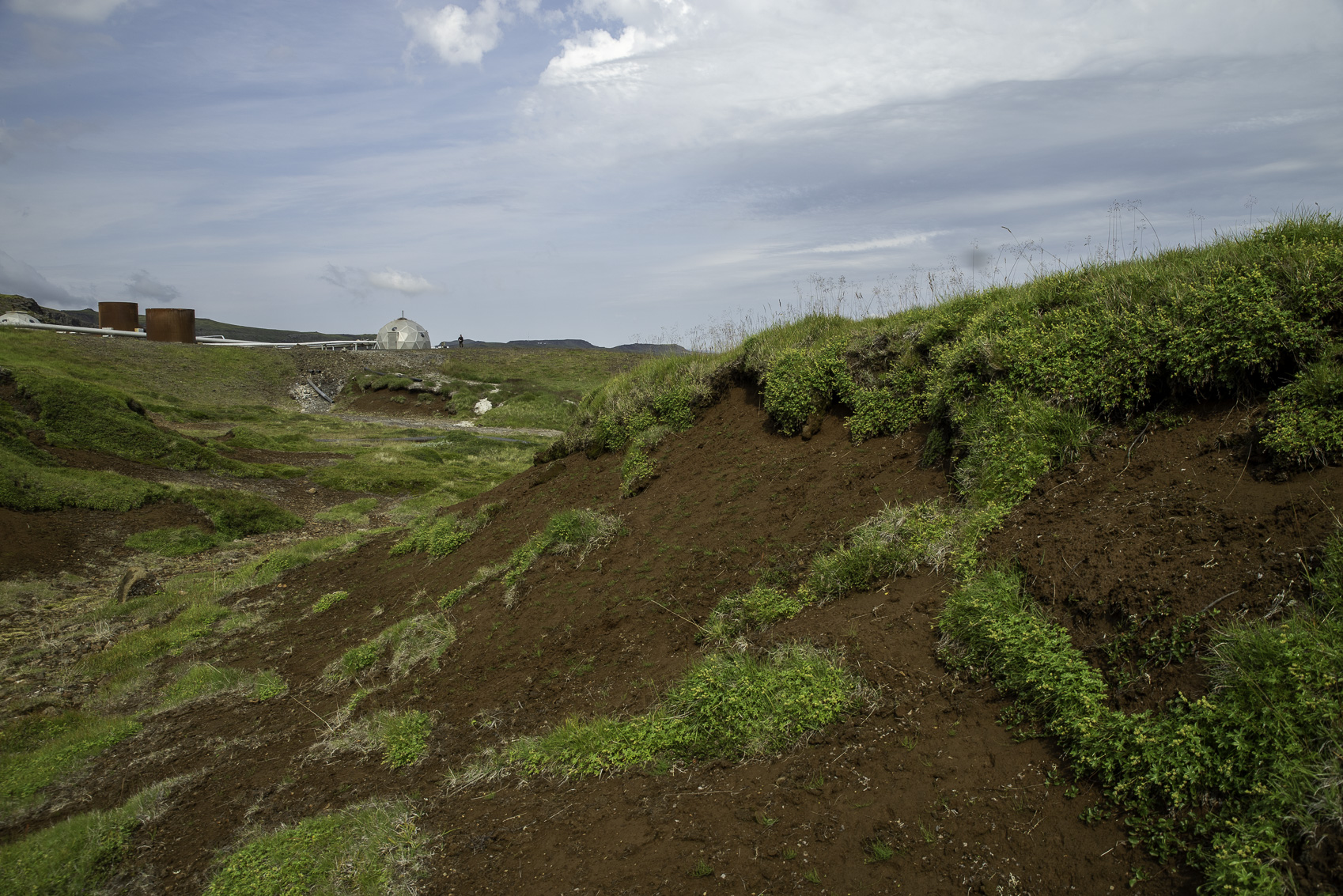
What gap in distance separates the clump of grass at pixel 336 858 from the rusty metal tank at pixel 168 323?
79.8m

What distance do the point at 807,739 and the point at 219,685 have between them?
733 cm

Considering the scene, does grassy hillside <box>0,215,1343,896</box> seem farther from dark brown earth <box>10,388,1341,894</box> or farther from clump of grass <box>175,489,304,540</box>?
clump of grass <box>175,489,304,540</box>

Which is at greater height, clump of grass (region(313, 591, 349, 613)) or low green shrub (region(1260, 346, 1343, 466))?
low green shrub (region(1260, 346, 1343, 466))

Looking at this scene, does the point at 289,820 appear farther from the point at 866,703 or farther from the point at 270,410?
A: the point at 270,410

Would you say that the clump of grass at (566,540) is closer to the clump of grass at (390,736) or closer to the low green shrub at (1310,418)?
the clump of grass at (390,736)

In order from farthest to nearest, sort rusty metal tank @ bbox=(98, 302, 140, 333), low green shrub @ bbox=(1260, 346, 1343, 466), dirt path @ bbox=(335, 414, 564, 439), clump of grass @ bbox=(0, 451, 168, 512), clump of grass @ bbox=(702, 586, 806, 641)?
rusty metal tank @ bbox=(98, 302, 140, 333) < dirt path @ bbox=(335, 414, 564, 439) < clump of grass @ bbox=(0, 451, 168, 512) < clump of grass @ bbox=(702, 586, 806, 641) < low green shrub @ bbox=(1260, 346, 1343, 466)

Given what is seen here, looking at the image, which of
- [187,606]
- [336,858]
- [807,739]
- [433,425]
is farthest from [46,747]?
[433,425]

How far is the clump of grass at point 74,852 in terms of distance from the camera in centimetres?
509

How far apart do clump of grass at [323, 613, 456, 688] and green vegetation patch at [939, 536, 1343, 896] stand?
19.2 ft

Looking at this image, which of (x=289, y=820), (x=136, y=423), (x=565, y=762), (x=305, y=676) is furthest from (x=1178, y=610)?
(x=136, y=423)

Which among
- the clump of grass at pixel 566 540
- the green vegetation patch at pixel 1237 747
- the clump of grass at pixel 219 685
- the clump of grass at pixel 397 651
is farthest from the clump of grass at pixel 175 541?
the green vegetation patch at pixel 1237 747

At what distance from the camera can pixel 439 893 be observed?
4113 mm

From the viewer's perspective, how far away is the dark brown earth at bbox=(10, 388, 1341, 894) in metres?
3.47

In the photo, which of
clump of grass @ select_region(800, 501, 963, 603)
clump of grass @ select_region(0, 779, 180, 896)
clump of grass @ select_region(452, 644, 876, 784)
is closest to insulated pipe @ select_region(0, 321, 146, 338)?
clump of grass @ select_region(0, 779, 180, 896)
